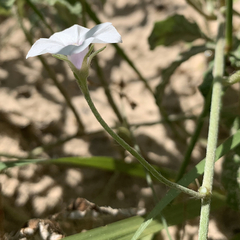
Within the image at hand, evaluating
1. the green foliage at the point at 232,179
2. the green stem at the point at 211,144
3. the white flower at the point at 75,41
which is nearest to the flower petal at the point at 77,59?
the white flower at the point at 75,41

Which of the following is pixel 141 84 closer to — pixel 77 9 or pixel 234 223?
pixel 77 9

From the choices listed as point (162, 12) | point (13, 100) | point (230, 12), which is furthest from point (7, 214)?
point (162, 12)

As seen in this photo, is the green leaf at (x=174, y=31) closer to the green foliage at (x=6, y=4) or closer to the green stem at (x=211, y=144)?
the green stem at (x=211, y=144)

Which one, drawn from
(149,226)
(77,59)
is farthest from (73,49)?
(149,226)

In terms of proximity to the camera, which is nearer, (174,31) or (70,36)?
(70,36)

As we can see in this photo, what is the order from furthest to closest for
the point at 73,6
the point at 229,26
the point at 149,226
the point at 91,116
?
the point at 91,116
the point at 73,6
the point at 229,26
the point at 149,226

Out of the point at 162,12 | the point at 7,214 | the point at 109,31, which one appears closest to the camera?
the point at 109,31

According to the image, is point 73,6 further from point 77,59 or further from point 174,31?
point 77,59
